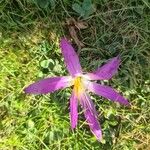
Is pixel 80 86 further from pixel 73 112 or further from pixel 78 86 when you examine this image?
pixel 73 112

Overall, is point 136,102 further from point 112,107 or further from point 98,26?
point 98,26

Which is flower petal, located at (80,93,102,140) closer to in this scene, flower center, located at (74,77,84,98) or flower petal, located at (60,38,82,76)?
flower center, located at (74,77,84,98)

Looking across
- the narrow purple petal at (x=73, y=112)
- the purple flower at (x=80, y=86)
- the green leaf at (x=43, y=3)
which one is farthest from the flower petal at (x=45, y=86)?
the green leaf at (x=43, y=3)

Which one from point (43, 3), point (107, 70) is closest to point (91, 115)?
point (107, 70)

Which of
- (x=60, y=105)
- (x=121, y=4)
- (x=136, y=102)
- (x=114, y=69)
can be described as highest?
(x=121, y=4)

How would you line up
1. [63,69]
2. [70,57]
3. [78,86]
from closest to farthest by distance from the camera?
[70,57] < [78,86] < [63,69]

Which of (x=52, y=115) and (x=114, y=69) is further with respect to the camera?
(x=52, y=115)

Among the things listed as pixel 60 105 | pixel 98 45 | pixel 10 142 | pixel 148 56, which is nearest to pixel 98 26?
pixel 98 45

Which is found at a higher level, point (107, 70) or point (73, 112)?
point (107, 70)
